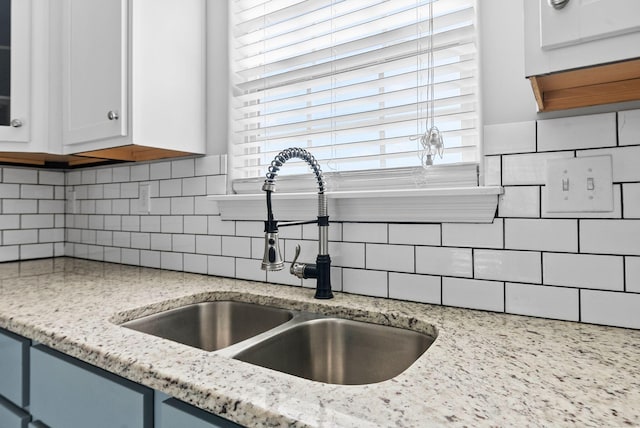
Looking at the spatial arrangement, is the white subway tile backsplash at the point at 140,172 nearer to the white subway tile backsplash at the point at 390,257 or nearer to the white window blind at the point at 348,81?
the white window blind at the point at 348,81

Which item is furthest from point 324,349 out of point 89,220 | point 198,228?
point 89,220

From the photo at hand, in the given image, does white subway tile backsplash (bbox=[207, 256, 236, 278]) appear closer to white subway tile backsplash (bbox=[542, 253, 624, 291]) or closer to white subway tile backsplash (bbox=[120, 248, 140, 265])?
white subway tile backsplash (bbox=[120, 248, 140, 265])

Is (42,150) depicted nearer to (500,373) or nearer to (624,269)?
(500,373)

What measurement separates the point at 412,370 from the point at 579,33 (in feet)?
1.89

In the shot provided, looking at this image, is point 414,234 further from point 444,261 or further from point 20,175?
point 20,175

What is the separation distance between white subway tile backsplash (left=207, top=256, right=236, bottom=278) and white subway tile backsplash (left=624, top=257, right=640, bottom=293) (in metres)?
1.15

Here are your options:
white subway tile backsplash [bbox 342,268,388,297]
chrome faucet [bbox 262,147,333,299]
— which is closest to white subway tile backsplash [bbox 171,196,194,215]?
chrome faucet [bbox 262,147,333,299]

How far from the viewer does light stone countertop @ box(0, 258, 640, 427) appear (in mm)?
502

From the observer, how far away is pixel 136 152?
1.61 meters

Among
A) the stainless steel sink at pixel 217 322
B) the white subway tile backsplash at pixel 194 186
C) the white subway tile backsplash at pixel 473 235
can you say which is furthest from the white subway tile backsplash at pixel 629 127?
the white subway tile backsplash at pixel 194 186

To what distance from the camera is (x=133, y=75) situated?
1323 millimetres

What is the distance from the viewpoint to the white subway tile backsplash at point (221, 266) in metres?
1.47

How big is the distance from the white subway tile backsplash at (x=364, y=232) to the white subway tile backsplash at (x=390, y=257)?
2 centimetres

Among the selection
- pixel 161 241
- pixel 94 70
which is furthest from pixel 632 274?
pixel 94 70
